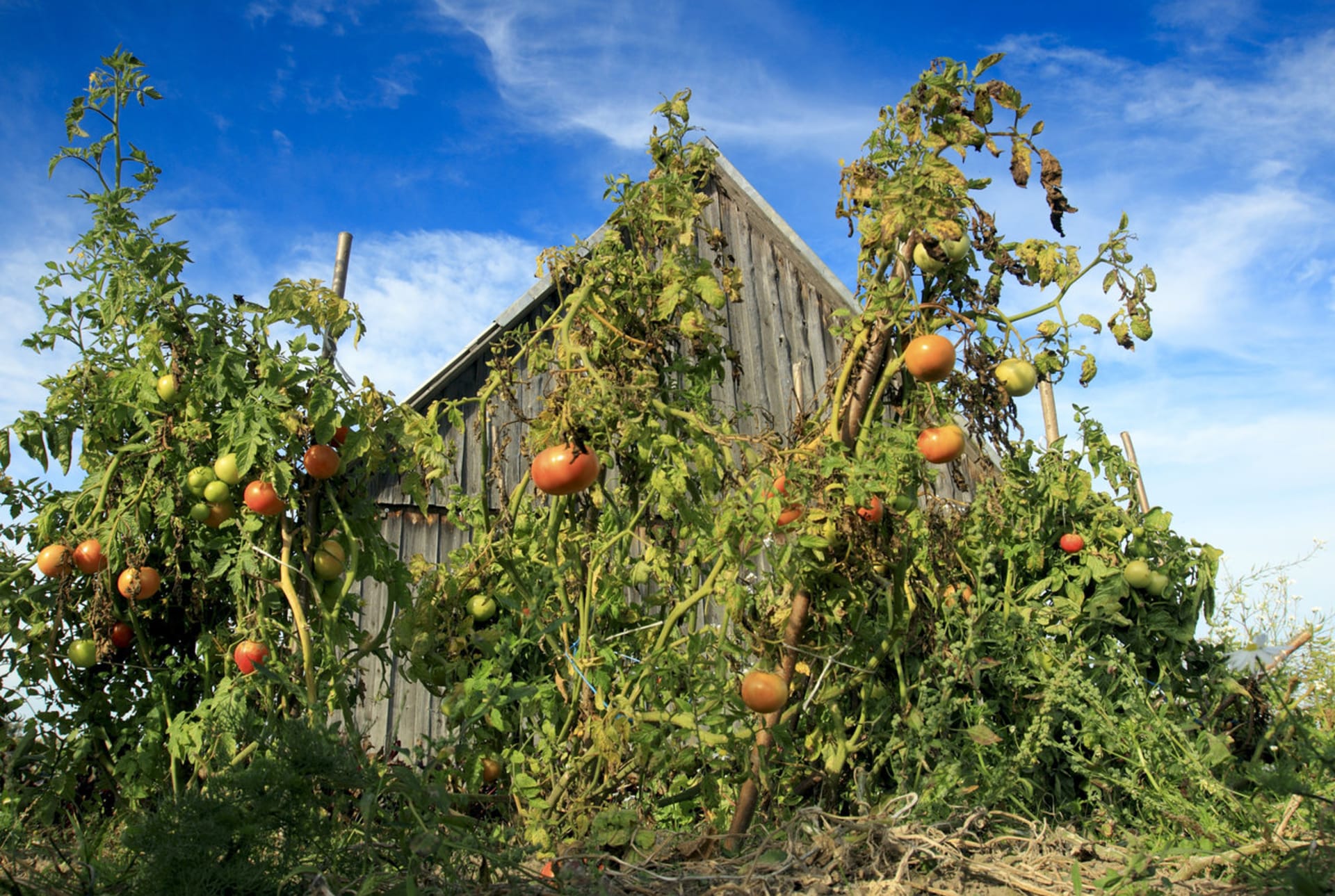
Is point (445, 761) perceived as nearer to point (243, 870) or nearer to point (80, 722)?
point (243, 870)

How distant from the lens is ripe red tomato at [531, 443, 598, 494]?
202cm

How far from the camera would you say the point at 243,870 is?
1557mm

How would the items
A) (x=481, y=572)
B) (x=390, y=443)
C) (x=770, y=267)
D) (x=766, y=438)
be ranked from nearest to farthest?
(x=766, y=438)
(x=481, y=572)
(x=390, y=443)
(x=770, y=267)

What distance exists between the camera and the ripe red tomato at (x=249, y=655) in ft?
8.36

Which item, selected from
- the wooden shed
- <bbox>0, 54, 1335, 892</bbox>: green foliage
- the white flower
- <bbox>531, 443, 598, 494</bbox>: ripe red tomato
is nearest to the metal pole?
the wooden shed

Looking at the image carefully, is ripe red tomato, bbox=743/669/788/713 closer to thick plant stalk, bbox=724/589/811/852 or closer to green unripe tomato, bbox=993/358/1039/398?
thick plant stalk, bbox=724/589/811/852

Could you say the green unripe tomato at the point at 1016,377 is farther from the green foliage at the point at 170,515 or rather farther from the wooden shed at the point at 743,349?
the wooden shed at the point at 743,349

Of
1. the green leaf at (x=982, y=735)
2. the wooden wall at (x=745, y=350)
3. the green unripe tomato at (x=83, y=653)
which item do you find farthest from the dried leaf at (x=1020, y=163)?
the wooden wall at (x=745, y=350)

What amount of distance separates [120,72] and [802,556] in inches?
103

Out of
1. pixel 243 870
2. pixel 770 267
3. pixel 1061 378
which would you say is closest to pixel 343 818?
pixel 243 870

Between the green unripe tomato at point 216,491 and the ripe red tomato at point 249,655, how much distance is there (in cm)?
41

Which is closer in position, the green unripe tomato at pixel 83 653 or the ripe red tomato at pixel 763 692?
the ripe red tomato at pixel 763 692

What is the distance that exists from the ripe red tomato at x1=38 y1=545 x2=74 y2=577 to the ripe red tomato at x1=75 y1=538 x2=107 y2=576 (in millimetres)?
27

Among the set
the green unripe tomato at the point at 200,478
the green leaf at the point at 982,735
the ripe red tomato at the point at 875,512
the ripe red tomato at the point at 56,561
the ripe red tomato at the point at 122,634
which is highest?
the green unripe tomato at the point at 200,478
